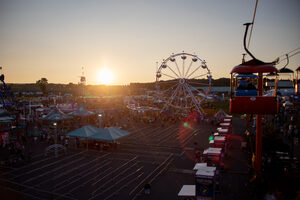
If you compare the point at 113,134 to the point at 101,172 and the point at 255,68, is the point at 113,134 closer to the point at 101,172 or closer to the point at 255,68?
the point at 101,172

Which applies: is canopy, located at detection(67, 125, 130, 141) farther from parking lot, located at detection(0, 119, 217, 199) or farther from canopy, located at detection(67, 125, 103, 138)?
parking lot, located at detection(0, 119, 217, 199)

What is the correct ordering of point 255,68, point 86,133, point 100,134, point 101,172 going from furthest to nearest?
point 86,133
point 100,134
point 101,172
point 255,68

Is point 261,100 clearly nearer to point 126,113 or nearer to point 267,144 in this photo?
point 267,144

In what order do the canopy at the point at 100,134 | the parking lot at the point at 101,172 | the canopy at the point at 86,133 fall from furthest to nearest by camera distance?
the canopy at the point at 86,133 < the canopy at the point at 100,134 < the parking lot at the point at 101,172

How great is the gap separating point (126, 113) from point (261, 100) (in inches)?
1478

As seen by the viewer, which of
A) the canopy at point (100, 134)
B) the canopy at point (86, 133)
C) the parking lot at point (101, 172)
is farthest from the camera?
the canopy at point (86, 133)

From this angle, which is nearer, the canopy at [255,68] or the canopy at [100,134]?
the canopy at [255,68]

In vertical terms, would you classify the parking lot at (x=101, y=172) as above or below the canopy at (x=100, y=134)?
below

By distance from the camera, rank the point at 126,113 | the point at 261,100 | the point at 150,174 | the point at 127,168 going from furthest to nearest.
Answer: the point at 126,113, the point at 127,168, the point at 150,174, the point at 261,100

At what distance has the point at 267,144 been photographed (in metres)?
16.1

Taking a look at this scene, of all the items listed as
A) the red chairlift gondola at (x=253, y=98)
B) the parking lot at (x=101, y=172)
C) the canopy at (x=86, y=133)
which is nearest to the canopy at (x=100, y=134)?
the canopy at (x=86, y=133)

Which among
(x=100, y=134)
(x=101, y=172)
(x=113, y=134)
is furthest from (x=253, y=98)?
(x=100, y=134)

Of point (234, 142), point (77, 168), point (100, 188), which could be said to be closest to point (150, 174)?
point (100, 188)

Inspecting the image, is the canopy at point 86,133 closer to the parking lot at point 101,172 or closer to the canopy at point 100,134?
the canopy at point 100,134
